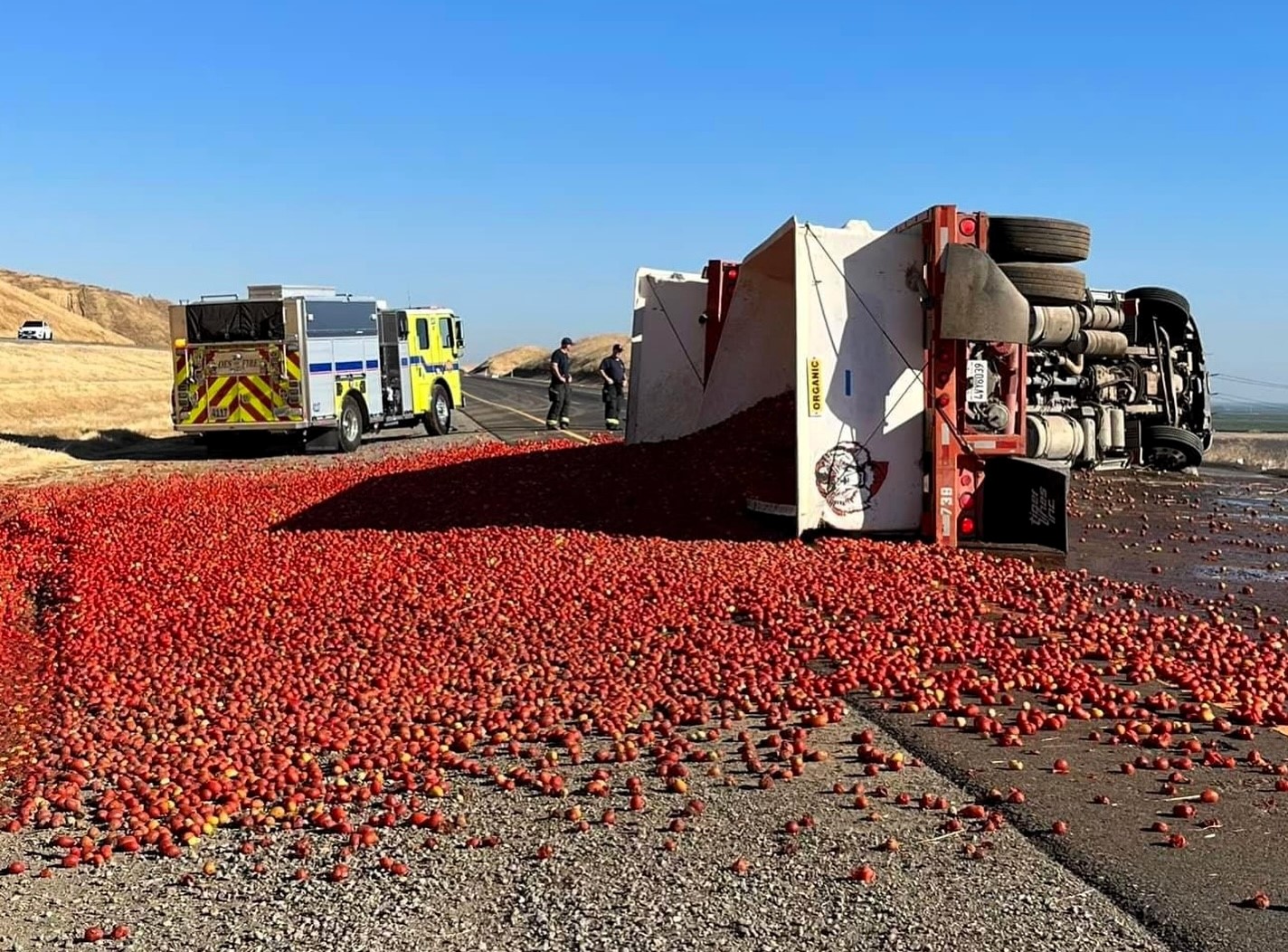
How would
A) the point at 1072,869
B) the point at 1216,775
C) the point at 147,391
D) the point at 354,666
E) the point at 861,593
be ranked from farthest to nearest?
the point at 147,391
the point at 861,593
the point at 354,666
the point at 1216,775
the point at 1072,869

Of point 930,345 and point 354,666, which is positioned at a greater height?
point 930,345

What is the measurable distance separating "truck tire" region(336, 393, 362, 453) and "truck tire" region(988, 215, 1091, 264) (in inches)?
621

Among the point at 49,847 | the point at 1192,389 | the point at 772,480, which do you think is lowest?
the point at 49,847

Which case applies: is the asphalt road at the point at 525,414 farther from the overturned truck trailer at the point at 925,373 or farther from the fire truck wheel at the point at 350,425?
the overturned truck trailer at the point at 925,373

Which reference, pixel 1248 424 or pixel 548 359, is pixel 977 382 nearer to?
pixel 1248 424

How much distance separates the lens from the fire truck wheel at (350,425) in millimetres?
24250

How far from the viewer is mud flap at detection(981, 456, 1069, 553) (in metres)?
10.8

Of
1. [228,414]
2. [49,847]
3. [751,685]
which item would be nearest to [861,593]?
[751,685]

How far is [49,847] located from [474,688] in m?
2.57

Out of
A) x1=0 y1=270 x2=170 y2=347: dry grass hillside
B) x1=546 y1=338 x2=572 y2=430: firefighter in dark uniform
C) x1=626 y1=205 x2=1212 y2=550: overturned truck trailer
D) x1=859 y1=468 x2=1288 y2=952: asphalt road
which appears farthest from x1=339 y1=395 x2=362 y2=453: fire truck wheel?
x1=0 y1=270 x2=170 y2=347: dry grass hillside

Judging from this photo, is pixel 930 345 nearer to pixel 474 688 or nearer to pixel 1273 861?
pixel 474 688

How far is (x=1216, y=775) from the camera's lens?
547 cm

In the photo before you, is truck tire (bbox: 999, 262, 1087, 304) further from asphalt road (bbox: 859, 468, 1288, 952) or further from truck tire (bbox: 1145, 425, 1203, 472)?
truck tire (bbox: 1145, 425, 1203, 472)

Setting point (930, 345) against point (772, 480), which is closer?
point (930, 345)
